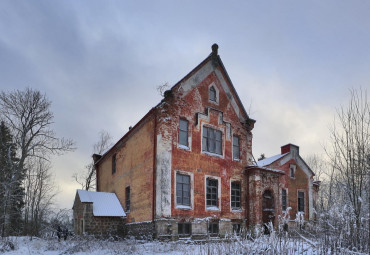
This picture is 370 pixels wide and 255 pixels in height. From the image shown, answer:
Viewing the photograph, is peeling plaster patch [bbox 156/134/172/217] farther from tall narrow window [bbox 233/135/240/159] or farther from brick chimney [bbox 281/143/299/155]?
brick chimney [bbox 281/143/299/155]

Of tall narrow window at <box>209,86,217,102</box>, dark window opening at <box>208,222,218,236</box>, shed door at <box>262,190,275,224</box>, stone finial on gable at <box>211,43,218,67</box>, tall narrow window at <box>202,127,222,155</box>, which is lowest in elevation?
dark window opening at <box>208,222,218,236</box>

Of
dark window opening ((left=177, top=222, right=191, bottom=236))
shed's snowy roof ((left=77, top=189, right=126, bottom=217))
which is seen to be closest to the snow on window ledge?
dark window opening ((left=177, top=222, right=191, bottom=236))

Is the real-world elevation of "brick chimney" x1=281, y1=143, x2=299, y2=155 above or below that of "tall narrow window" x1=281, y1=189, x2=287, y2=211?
above

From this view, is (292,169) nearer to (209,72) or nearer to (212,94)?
(212,94)

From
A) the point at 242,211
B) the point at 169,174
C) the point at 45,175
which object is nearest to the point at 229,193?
the point at 242,211

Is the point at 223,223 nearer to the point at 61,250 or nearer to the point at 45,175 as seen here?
the point at 61,250

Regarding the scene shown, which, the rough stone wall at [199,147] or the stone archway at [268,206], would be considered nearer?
the rough stone wall at [199,147]

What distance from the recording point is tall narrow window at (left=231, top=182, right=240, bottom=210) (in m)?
21.9

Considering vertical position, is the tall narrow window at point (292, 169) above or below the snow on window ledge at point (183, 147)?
below

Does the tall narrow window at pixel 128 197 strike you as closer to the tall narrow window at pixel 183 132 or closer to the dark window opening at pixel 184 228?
the dark window opening at pixel 184 228

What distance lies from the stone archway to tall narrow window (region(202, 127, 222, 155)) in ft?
17.7

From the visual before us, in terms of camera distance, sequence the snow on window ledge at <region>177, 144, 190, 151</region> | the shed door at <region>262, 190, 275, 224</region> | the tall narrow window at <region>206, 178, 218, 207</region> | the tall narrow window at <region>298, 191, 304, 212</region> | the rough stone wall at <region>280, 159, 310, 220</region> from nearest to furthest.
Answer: the snow on window ledge at <region>177, 144, 190, 151</region> → the tall narrow window at <region>206, 178, 218, 207</region> → the shed door at <region>262, 190, 275, 224</region> → the rough stone wall at <region>280, 159, 310, 220</region> → the tall narrow window at <region>298, 191, 304, 212</region>

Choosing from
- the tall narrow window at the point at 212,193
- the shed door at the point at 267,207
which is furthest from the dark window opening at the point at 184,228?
the shed door at the point at 267,207

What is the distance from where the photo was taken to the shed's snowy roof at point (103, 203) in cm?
2125
